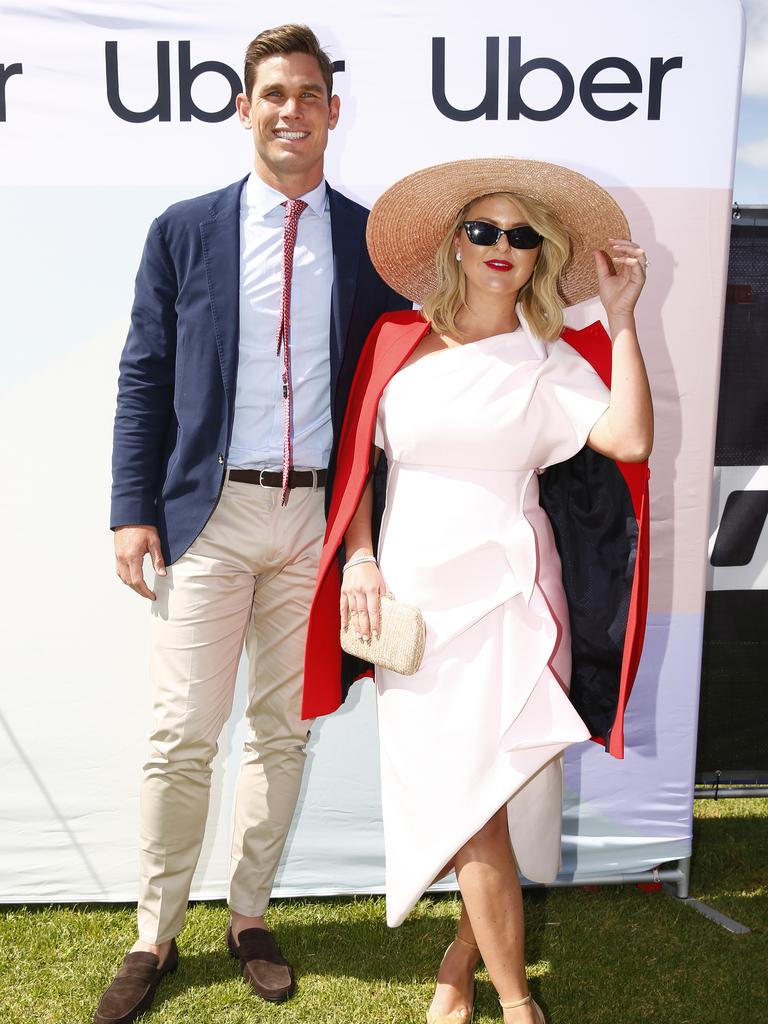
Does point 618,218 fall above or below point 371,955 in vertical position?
above

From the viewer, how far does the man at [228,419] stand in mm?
2404

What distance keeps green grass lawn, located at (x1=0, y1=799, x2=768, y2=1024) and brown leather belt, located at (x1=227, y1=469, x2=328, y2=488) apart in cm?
139

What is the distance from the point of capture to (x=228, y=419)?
2.40m

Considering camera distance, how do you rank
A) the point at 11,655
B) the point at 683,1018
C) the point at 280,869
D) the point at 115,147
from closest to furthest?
the point at 683,1018, the point at 115,147, the point at 11,655, the point at 280,869

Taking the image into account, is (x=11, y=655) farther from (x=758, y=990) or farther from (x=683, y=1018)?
(x=758, y=990)

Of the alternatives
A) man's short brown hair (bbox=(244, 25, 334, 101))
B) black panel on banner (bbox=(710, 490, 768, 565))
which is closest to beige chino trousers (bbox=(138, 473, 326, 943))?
man's short brown hair (bbox=(244, 25, 334, 101))

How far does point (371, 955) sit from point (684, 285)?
87.3 inches

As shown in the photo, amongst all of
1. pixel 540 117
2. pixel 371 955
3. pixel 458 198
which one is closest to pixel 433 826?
pixel 371 955

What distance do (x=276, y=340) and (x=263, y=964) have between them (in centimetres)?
171

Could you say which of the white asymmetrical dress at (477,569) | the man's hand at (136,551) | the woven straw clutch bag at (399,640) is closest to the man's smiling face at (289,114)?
the white asymmetrical dress at (477,569)

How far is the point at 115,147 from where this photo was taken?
2768 mm

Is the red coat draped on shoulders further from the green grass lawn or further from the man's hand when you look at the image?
the green grass lawn

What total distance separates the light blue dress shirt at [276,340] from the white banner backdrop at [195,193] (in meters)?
0.45

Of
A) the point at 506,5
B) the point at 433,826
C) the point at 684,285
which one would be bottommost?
the point at 433,826
